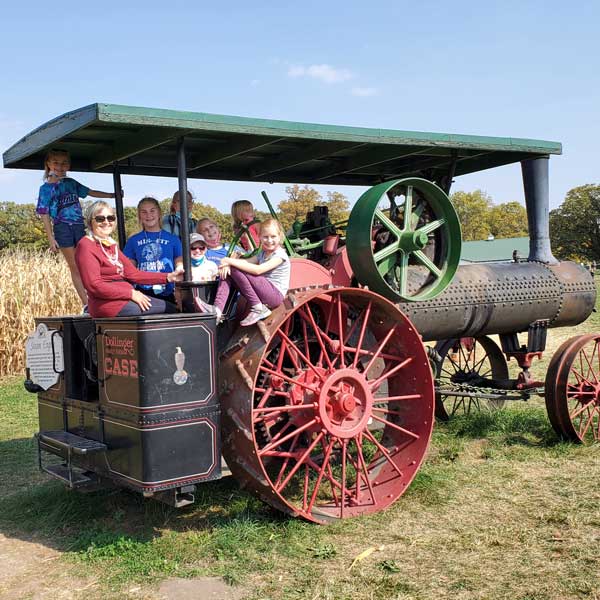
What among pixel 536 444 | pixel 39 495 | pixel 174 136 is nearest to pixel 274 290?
pixel 174 136

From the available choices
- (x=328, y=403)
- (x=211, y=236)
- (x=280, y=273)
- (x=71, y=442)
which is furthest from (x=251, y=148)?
(x=71, y=442)

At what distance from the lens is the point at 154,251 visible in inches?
190

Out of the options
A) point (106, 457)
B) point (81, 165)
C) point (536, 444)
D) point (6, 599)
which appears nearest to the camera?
point (6, 599)

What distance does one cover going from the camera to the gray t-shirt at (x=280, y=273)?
420 cm

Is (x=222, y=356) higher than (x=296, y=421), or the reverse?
(x=222, y=356)

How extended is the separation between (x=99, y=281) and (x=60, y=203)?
3.68ft

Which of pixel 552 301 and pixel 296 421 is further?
pixel 552 301

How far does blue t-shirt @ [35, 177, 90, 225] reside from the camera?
4809 mm

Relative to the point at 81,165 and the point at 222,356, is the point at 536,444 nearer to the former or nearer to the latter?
the point at 222,356

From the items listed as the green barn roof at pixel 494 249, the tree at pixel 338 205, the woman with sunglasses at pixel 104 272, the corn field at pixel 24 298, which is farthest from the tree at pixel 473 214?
the woman with sunglasses at pixel 104 272

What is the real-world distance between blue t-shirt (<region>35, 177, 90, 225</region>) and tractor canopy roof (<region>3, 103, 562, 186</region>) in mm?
245

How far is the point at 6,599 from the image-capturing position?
11.7 feet

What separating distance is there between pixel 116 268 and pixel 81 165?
150 centimetres

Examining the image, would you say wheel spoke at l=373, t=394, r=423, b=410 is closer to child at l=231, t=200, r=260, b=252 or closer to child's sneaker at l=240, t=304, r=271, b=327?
child's sneaker at l=240, t=304, r=271, b=327
